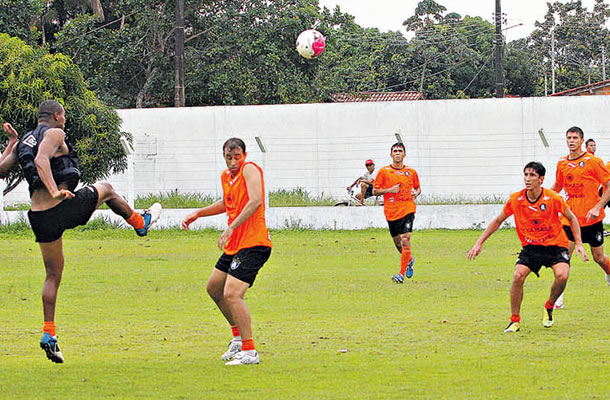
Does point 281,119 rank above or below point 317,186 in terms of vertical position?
above

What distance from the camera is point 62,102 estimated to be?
81.5ft

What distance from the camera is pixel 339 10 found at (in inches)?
1609

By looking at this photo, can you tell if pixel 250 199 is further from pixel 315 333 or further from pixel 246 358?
pixel 315 333

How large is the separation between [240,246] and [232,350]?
928mm

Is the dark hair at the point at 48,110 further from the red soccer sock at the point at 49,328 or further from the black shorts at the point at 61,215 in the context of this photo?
the red soccer sock at the point at 49,328

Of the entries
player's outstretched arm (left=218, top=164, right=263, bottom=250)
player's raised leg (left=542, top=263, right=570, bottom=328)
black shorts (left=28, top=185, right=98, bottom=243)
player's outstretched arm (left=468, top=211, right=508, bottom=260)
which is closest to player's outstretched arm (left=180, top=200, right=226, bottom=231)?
player's outstretched arm (left=218, top=164, right=263, bottom=250)

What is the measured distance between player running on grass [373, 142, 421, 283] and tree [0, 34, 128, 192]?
1175 centimetres

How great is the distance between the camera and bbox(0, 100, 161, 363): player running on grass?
8.12 meters

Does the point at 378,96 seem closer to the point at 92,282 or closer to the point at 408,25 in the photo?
the point at 408,25

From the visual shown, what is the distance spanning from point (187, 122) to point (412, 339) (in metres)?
22.4

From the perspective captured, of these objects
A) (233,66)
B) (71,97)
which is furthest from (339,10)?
(71,97)

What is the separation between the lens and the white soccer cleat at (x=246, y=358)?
7.95 m

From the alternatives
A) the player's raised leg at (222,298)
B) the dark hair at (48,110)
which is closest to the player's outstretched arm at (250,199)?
the player's raised leg at (222,298)

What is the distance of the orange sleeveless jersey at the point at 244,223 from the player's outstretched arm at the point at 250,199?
52mm
